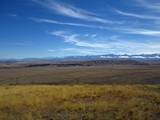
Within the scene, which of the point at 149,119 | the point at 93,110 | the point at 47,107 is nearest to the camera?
the point at 149,119

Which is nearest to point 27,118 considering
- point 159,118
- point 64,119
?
point 64,119

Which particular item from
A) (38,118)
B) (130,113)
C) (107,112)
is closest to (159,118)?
(130,113)

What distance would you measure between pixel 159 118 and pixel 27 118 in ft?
21.2

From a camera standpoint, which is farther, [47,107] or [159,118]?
[47,107]

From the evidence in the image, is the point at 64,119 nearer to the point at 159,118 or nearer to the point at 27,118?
the point at 27,118

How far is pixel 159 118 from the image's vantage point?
1414 cm

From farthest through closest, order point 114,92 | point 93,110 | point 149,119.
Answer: point 114,92, point 93,110, point 149,119

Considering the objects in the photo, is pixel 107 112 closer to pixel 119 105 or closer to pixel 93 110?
pixel 93 110

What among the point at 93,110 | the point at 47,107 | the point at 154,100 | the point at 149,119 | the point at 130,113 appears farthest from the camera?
the point at 154,100

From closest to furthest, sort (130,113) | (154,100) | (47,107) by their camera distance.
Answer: (130,113) → (47,107) → (154,100)

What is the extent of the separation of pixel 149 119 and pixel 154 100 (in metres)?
6.28

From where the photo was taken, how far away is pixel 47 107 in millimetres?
17656

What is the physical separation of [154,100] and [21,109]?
29.7 feet

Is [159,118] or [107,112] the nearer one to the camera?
[159,118]
